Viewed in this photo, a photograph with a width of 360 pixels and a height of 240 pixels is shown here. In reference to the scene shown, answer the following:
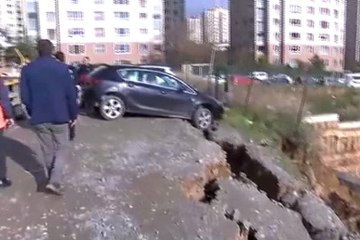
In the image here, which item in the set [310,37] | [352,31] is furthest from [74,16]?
[352,31]

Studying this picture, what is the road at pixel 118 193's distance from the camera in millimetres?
6953

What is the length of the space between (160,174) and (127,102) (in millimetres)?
6498

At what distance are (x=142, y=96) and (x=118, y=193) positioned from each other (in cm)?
770

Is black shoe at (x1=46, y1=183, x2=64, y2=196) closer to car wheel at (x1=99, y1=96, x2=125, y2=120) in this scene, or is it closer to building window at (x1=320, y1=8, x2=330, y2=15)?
car wheel at (x1=99, y1=96, x2=125, y2=120)

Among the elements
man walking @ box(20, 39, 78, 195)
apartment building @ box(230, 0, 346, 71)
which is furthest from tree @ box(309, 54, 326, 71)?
apartment building @ box(230, 0, 346, 71)

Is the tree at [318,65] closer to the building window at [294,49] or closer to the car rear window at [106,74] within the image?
the car rear window at [106,74]

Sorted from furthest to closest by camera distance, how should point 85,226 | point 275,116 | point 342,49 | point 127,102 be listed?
A: point 342,49
point 275,116
point 127,102
point 85,226

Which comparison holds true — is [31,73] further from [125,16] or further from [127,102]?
[125,16]

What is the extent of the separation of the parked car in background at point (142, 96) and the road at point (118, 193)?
2.95 meters

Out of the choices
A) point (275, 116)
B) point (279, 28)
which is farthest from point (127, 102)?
point (279, 28)

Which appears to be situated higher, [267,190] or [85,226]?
[85,226]

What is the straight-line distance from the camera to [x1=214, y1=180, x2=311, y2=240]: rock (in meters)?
8.05

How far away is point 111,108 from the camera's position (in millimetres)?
15578

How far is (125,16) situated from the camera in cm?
8469
